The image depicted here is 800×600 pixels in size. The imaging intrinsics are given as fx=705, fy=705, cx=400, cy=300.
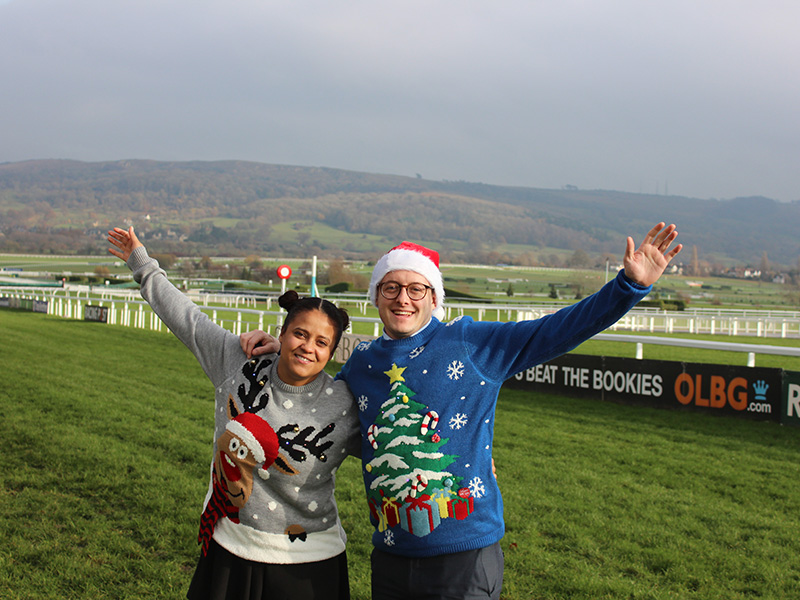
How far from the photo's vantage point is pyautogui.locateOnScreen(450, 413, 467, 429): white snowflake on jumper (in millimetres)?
2176

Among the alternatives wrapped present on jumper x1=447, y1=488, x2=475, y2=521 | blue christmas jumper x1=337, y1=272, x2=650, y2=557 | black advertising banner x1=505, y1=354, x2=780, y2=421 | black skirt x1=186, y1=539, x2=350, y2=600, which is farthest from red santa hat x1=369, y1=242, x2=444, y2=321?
black advertising banner x1=505, y1=354, x2=780, y2=421

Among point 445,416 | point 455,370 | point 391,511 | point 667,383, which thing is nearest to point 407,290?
point 455,370

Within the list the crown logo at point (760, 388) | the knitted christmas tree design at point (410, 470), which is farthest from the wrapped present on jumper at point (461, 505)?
the crown logo at point (760, 388)

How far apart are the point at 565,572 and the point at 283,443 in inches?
95.9

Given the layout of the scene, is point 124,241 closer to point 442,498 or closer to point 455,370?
point 455,370

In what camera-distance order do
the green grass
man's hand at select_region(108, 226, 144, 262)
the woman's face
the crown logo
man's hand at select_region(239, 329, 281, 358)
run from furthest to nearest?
the crown logo → the green grass → man's hand at select_region(108, 226, 144, 262) → man's hand at select_region(239, 329, 281, 358) → the woman's face

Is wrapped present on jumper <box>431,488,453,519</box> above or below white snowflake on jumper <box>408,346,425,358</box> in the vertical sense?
below

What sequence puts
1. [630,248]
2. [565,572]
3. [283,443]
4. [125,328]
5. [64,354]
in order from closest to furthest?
1. [630,248]
2. [283,443]
3. [565,572]
4. [64,354]
5. [125,328]

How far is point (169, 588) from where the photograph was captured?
12.4ft

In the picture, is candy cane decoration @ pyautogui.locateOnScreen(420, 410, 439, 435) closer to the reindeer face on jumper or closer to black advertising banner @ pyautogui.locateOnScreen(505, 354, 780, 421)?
the reindeer face on jumper

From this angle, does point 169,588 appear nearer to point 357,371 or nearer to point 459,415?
point 357,371

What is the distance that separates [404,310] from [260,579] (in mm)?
987

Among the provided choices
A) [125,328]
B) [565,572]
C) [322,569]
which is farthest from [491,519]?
[125,328]

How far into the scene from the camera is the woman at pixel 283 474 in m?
2.29
